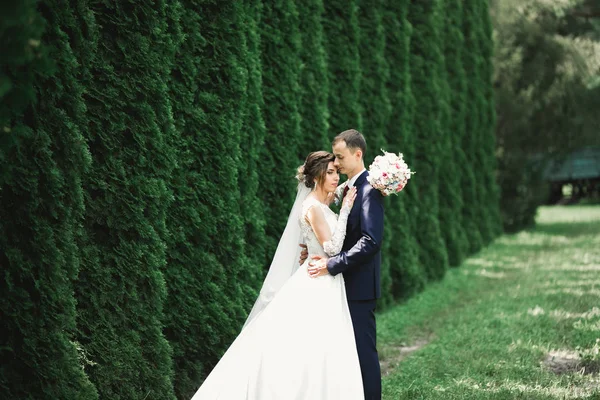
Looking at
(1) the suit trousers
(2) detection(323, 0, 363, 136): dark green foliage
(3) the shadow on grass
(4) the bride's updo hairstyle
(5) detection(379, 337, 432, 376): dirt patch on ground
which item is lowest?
(3) the shadow on grass

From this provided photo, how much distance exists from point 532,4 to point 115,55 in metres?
16.1

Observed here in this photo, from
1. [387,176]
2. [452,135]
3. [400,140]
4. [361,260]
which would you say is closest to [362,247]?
[361,260]

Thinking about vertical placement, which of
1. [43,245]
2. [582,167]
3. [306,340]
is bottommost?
[306,340]

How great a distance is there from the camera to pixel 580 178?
32344 mm

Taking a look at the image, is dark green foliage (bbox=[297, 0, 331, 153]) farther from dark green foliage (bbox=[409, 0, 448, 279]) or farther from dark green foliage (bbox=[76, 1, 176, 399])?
dark green foliage (bbox=[409, 0, 448, 279])

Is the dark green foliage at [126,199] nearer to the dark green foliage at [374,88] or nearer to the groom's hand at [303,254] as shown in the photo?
the groom's hand at [303,254]

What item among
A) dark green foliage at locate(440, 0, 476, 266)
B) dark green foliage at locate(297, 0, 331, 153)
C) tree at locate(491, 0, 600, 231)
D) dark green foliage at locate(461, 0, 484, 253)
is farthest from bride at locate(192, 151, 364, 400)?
tree at locate(491, 0, 600, 231)

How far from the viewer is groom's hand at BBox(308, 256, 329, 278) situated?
4.92 metres

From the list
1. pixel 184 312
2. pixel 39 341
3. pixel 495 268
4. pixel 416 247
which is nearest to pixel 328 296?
pixel 184 312

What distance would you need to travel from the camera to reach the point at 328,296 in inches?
192

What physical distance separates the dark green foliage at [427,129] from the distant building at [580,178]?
2121 cm

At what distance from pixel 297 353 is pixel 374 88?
234 inches

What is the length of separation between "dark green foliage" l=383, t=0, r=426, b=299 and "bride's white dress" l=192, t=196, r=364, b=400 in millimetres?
5266

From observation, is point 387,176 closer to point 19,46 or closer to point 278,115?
point 19,46
